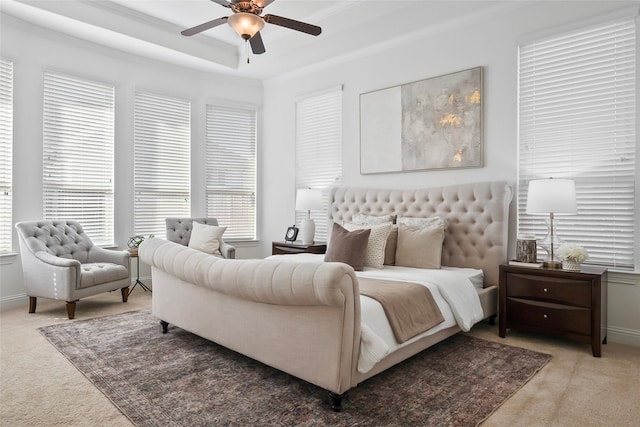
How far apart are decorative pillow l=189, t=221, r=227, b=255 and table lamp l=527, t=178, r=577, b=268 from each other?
12.1 ft

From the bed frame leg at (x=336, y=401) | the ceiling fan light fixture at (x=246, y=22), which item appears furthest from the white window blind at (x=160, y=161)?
the bed frame leg at (x=336, y=401)

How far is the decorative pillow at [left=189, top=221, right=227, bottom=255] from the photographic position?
207 inches

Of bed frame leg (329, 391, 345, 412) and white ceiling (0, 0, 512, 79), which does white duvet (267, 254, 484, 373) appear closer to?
bed frame leg (329, 391, 345, 412)

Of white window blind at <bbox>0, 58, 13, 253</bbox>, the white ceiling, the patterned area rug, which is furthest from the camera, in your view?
white window blind at <bbox>0, 58, 13, 253</bbox>

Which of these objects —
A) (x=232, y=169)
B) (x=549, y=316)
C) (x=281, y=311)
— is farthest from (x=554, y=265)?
(x=232, y=169)

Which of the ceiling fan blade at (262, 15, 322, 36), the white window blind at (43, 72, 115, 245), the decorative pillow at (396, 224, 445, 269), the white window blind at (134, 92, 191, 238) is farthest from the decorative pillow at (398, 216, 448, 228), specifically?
the white window blind at (43, 72, 115, 245)

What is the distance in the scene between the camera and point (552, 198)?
3209 millimetres

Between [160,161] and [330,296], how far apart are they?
4.49 m

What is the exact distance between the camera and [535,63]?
149 inches

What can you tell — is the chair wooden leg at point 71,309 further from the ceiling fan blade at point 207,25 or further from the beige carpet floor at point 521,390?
the ceiling fan blade at point 207,25

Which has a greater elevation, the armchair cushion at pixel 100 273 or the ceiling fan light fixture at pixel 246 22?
the ceiling fan light fixture at pixel 246 22

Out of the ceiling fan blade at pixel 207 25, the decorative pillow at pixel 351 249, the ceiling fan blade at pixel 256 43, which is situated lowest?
the decorative pillow at pixel 351 249

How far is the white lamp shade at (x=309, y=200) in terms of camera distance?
5.23m

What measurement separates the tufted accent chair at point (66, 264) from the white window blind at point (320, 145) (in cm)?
250
